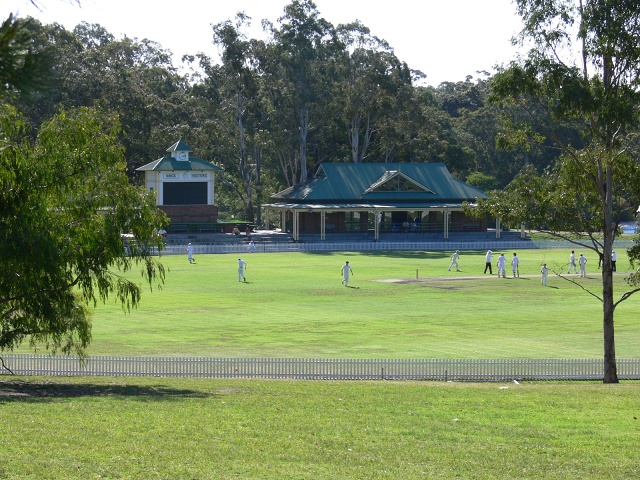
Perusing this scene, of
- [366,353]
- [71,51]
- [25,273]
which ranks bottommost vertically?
[366,353]

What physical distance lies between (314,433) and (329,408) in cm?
255

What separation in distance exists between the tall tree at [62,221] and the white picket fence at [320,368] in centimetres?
331

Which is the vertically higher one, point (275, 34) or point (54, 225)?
point (275, 34)

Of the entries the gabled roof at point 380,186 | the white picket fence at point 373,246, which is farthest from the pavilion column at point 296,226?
the gabled roof at point 380,186

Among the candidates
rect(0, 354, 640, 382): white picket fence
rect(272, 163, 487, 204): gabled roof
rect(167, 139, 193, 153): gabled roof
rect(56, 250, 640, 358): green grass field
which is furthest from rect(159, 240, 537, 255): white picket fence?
rect(0, 354, 640, 382): white picket fence

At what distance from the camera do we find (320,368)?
71.8 ft

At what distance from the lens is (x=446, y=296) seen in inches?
1585

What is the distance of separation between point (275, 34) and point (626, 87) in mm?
69590

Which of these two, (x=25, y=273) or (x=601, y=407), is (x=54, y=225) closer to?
(x=25, y=273)

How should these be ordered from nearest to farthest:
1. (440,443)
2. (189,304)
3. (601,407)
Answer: (440,443), (601,407), (189,304)

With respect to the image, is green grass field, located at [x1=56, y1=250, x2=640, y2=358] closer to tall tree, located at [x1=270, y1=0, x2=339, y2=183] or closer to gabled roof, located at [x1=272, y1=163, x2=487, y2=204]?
gabled roof, located at [x1=272, y1=163, x2=487, y2=204]

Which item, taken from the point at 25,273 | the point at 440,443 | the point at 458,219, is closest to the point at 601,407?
the point at 440,443

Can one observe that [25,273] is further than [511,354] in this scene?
No

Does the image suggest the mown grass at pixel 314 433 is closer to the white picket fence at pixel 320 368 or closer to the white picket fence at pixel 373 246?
the white picket fence at pixel 320 368
